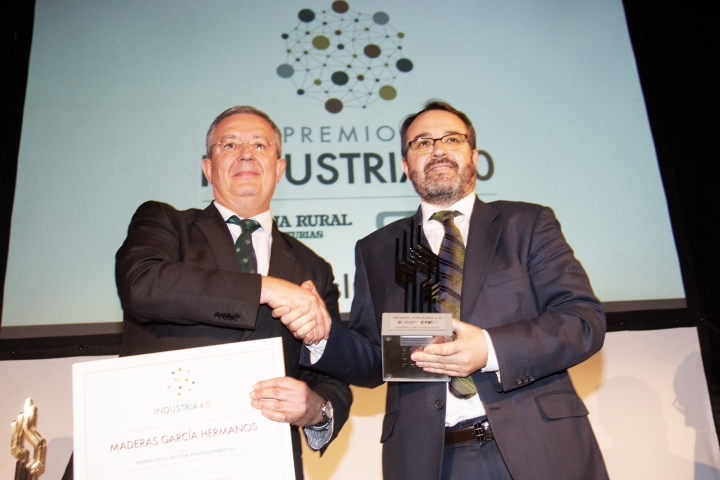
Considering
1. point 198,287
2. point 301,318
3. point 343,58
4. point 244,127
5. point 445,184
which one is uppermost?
point 343,58

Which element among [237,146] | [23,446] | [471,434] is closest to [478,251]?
[471,434]

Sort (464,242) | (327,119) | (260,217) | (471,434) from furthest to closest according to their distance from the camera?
1. (327,119)
2. (260,217)
3. (464,242)
4. (471,434)

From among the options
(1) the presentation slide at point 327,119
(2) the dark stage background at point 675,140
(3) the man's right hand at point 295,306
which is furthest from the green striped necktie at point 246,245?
(2) the dark stage background at point 675,140

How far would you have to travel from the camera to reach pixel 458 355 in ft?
4.88

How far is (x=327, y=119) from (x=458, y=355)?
2.08 meters

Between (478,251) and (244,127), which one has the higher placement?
(244,127)

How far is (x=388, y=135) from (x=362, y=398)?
4.89 feet

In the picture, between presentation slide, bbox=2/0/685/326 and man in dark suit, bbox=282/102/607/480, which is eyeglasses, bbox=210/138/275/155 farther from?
presentation slide, bbox=2/0/685/326

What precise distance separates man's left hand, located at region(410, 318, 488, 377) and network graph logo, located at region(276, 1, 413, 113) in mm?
2075

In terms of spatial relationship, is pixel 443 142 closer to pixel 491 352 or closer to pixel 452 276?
pixel 452 276

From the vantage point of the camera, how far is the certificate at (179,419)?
1.38 m

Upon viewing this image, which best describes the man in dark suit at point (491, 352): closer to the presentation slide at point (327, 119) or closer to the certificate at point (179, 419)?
the certificate at point (179, 419)

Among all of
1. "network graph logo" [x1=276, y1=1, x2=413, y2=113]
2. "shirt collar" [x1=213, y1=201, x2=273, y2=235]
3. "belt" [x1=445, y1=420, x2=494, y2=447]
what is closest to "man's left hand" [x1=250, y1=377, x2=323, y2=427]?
"belt" [x1=445, y1=420, x2=494, y2=447]

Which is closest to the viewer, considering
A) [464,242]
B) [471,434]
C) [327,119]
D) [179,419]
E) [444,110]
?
[179,419]
